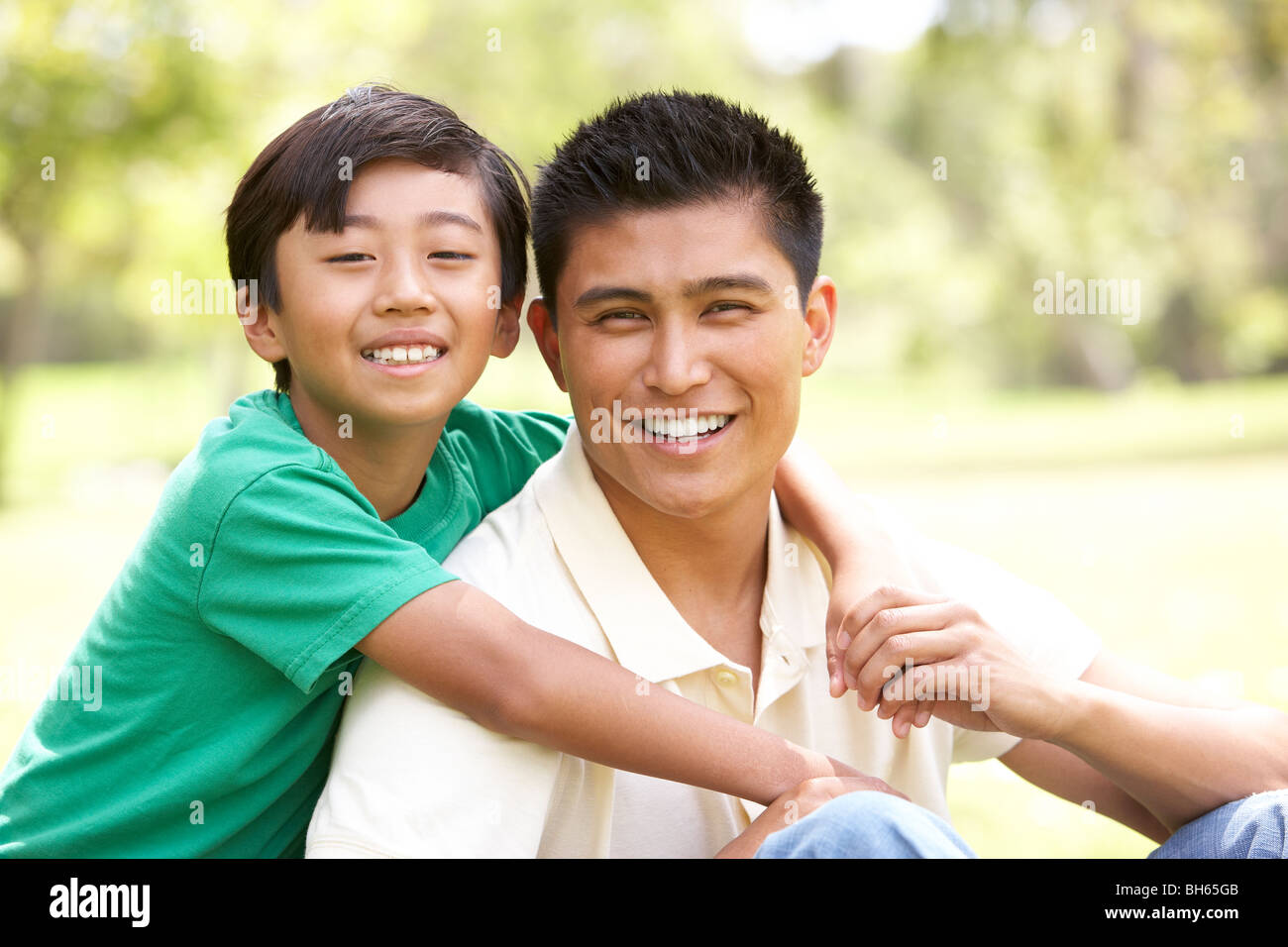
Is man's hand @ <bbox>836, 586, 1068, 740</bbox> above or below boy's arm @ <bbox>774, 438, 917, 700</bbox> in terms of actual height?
below

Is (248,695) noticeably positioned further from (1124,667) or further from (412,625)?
(1124,667)

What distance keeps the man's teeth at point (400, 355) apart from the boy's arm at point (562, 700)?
58cm

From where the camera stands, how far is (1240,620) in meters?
8.12

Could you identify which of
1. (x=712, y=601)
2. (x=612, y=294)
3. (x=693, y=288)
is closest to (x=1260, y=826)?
(x=712, y=601)

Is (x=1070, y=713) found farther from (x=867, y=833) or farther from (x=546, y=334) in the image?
(x=546, y=334)

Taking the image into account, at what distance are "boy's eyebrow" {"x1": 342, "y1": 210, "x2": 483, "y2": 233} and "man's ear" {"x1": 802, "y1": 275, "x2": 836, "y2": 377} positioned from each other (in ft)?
2.52

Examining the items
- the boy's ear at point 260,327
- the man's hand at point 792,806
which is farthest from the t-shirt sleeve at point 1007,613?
the boy's ear at point 260,327

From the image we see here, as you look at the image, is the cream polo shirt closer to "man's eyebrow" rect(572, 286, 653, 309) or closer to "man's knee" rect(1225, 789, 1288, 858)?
"man's eyebrow" rect(572, 286, 653, 309)

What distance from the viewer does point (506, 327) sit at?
9.89 feet

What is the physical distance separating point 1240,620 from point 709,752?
6848 mm

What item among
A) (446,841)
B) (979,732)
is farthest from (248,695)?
(979,732)

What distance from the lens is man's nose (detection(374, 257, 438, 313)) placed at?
265 cm

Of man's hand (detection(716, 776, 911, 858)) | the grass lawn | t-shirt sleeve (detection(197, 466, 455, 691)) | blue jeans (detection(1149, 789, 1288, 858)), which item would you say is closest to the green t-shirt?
t-shirt sleeve (detection(197, 466, 455, 691))

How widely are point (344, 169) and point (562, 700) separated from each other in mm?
1223
